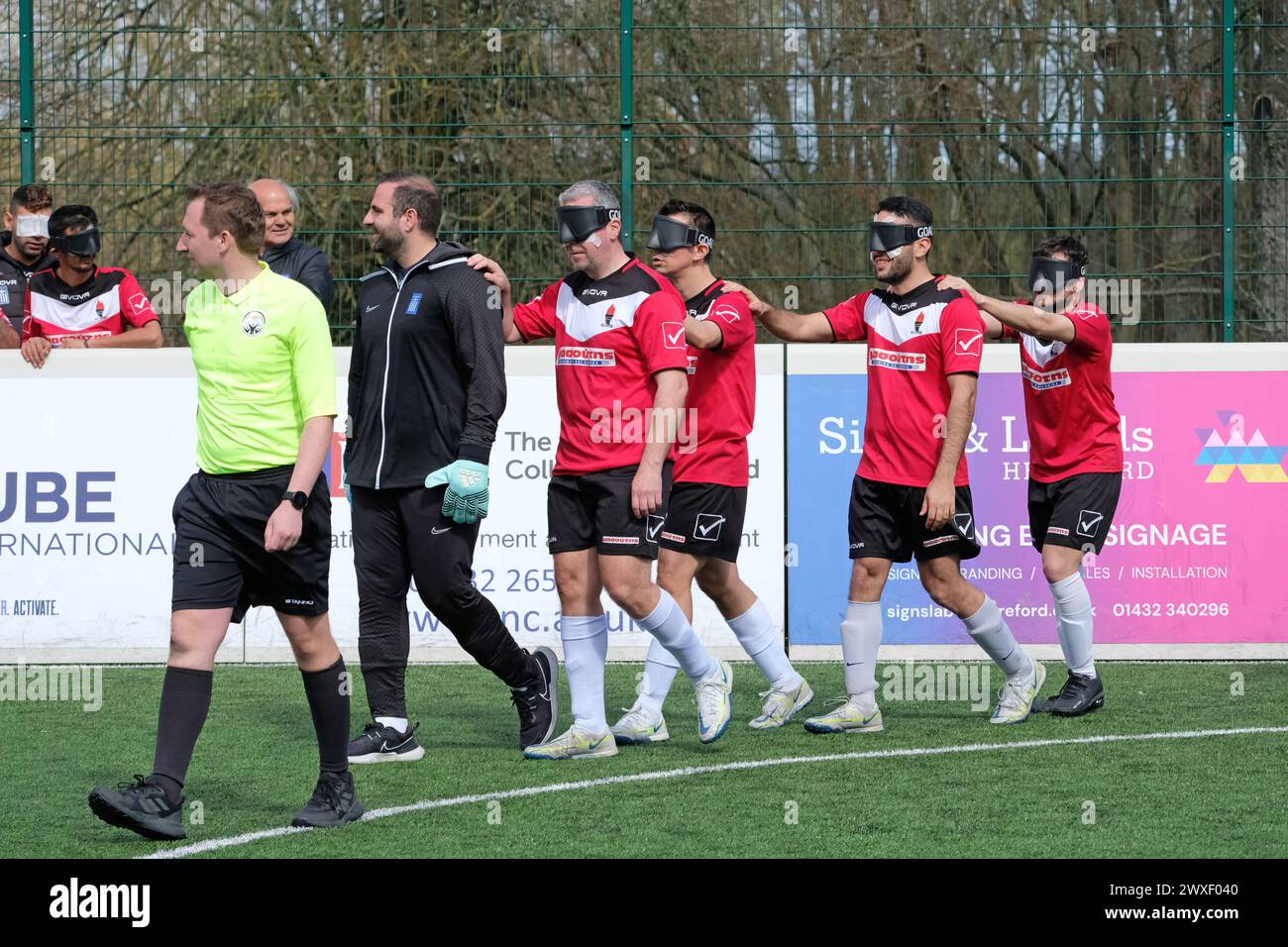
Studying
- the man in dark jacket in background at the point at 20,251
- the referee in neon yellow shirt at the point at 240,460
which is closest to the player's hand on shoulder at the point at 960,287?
the referee in neon yellow shirt at the point at 240,460

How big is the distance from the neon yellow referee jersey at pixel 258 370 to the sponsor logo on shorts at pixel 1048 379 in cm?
383

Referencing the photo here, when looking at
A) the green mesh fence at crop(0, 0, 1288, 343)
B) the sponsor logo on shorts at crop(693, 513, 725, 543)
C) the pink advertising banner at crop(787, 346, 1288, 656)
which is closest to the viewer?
the sponsor logo on shorts at crop(693, 513, 725, 543)

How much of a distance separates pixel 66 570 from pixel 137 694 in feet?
4.24

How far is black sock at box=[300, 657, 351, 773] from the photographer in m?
5.73

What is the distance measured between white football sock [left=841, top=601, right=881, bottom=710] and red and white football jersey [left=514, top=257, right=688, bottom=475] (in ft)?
4.44

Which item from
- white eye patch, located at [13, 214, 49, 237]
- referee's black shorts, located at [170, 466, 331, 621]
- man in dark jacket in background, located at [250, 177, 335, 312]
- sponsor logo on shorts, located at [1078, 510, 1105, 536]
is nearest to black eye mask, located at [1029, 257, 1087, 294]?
sponsor logo on shorts, located at [1078, 510, 1105, 536]

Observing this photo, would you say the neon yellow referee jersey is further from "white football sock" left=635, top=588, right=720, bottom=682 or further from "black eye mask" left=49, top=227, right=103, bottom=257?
"black eye mask" left=49, top=227, right=103, bottom=257

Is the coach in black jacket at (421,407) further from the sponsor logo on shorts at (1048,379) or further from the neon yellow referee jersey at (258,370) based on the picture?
the sponsor logo on shorts at (1048,379)

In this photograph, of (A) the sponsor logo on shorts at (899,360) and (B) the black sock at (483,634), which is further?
(A) the sponsor logo on shorts at (899,360)

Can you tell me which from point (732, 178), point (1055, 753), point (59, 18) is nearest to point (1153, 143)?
Answer: point (732, 178)

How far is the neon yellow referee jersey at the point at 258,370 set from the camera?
18.3ft

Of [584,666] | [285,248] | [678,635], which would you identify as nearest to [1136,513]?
[678,635]

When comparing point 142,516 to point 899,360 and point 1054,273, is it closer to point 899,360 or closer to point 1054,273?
point 899,360

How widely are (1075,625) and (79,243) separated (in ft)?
18.0
